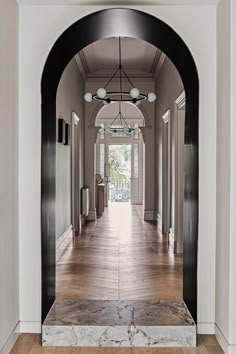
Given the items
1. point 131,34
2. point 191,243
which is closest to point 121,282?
point 191,243

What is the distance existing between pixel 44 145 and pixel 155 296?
1930mm

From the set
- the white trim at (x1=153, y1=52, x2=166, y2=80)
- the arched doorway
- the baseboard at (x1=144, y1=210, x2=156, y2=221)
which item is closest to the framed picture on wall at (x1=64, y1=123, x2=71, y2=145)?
the white trim at (x1=153, y1=52, x2=166, y2=80)

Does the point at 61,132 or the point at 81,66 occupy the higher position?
the point at 81,66

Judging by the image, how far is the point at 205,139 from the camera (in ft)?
11.9

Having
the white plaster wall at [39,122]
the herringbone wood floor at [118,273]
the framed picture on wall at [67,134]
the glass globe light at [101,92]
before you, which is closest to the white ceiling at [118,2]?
the white plaster wall at [39,122]

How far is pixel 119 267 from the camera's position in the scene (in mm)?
5754

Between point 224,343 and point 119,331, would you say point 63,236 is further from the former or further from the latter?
point 224,343

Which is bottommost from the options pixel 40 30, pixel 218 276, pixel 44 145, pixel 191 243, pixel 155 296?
pixel 155 296

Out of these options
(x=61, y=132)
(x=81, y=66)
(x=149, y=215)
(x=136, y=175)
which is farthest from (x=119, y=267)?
(x=136, y=175)

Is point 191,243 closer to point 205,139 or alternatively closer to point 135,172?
point 205,139
